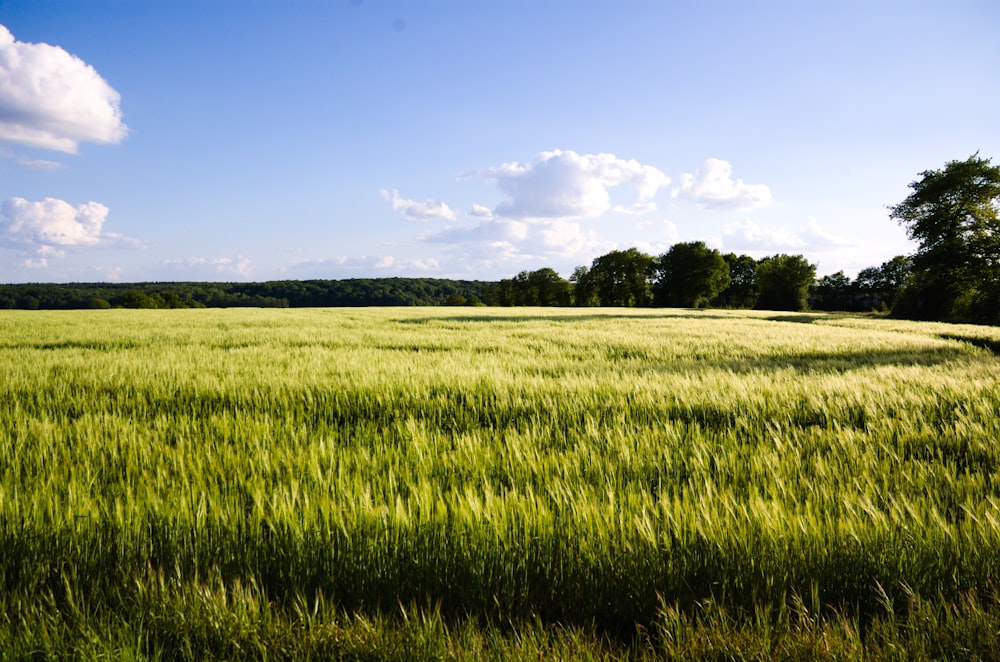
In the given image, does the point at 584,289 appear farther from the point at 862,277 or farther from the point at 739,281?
the point at 862,277

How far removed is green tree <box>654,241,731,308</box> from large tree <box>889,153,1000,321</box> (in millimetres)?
43356

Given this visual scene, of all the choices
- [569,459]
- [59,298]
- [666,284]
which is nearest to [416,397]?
[569,459]

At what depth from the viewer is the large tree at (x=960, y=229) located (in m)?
29.1

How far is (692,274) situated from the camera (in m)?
79.9

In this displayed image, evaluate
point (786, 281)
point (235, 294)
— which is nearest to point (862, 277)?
point (786, 281)

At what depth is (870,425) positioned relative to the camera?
8.93 feet

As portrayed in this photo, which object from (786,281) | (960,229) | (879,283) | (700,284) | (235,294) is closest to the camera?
(960,229)

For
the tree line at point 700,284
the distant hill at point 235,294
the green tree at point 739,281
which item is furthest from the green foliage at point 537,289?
the green tree at point 739,281

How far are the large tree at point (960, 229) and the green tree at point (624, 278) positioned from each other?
53.1 meters

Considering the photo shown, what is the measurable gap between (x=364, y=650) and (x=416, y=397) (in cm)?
258

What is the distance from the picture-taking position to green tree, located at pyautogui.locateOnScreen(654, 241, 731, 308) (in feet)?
260

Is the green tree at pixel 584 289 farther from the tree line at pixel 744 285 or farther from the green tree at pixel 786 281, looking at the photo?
the green tree at pixel 786 281

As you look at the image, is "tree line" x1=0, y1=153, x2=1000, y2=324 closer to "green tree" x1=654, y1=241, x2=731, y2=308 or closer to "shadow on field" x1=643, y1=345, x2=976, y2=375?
"green tree" x1=654, y1=241, x2=731, y2=308

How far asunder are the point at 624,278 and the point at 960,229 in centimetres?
5919
